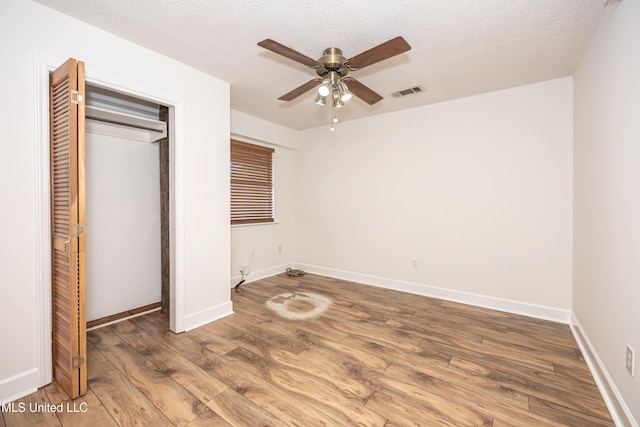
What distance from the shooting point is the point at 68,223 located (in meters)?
1.75

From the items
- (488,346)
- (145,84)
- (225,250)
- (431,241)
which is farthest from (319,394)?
(145,84)

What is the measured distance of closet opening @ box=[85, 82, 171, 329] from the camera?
2752 mm

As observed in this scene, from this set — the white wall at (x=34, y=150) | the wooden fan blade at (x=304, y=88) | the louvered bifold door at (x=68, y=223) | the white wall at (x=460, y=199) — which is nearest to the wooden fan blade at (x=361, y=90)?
the wooden fan blade at (x=304, y=88)

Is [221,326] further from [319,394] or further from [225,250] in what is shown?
[319,394]

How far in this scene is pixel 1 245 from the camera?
173 centimetres

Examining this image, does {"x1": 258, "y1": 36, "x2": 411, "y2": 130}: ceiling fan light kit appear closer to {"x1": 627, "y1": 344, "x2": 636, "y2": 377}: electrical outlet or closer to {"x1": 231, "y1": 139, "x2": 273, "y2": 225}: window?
{"x1": 231, "y1": 139, "x2": 273, "y2": 225}: window

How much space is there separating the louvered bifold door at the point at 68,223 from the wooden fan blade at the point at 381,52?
176 centimetres

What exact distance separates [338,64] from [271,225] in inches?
125

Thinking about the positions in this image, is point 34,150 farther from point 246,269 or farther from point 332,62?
point 246,269

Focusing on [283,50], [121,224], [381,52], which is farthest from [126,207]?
[381,52]

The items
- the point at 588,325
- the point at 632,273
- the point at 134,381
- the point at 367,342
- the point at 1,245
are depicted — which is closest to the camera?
the point at 632,273

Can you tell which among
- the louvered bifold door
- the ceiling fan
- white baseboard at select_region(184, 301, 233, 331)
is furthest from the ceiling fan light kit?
white baseboard at select_region(184, 301, 233, 331)

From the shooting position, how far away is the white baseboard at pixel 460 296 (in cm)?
298

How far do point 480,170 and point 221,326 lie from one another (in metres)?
3.44
